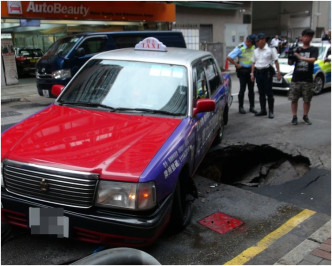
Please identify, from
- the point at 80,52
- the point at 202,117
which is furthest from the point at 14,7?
the point at 202,117

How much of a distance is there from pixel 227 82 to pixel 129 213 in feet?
14.8

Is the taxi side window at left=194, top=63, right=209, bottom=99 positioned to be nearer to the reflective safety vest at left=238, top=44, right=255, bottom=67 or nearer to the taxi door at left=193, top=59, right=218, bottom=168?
the taxi door at left=193, top=59, right=218, bottom=168

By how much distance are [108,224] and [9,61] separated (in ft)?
41.3

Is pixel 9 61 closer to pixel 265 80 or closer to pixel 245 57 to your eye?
pixel 245 57

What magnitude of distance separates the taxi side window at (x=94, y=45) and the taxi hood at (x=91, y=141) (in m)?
6.95

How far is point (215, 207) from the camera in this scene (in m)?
4.08

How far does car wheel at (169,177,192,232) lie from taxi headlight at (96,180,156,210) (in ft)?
2.01

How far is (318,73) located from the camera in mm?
11422

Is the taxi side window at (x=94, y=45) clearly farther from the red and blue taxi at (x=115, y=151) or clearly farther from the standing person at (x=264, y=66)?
the red and blue taxi at (x=115, y=151)

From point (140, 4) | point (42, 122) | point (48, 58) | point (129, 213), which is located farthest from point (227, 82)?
point (140, 4)

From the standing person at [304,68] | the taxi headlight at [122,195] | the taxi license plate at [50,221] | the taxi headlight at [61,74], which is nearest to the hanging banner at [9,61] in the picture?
the taxi headlight at [61,74]

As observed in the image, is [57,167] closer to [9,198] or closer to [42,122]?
[9,198]

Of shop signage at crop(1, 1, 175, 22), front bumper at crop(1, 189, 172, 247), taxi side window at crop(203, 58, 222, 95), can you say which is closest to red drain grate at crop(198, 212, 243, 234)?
front bumper at crop(1, 189, 172, 247)

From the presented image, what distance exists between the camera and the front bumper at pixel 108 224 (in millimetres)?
2697
